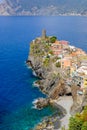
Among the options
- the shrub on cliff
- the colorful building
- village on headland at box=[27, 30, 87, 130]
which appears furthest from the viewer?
the colorful building

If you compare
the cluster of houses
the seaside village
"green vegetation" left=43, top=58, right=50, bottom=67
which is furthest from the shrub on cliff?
"green vegetation" left=43, top=58, right=50, bottom=67

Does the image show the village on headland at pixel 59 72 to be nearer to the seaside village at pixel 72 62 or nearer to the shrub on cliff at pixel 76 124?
the seaside village at pixel 72 62

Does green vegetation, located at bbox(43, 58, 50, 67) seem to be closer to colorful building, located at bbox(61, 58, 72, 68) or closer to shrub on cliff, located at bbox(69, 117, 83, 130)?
colorful building, located at bbox(61, 58, 72, 68)

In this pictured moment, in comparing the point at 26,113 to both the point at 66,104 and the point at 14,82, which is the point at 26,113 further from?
the point at 14,82

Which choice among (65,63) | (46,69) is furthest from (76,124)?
(46,69)

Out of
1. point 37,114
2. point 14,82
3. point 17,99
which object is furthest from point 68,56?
point 37,114

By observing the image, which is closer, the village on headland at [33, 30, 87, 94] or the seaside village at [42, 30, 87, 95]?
the seaside village at [42, 30, 87, 95]

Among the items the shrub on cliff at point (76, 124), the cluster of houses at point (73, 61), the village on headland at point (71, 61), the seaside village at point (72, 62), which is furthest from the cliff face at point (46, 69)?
the shrub on cliff at point (76, 124)

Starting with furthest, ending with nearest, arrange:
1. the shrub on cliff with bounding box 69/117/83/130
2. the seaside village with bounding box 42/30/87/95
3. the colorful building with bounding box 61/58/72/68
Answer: the colorful building with bounding box 61/58/72/68, the seaside village with bounding box 42/30/87/95, the shrub on cliff with bounding box 69/117/83/130

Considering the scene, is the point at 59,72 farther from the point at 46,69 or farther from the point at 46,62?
the point at 46,62
